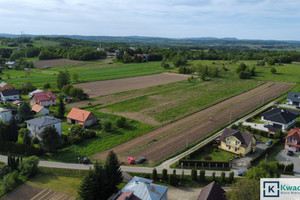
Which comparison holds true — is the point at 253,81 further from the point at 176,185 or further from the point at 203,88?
the point at 176,185

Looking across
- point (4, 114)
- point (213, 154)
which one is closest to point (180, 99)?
point (213, 154)

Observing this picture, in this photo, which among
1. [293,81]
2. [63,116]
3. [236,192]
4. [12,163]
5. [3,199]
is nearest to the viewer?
[236,192]

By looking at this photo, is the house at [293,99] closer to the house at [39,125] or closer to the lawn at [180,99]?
the lawn at [180,99]

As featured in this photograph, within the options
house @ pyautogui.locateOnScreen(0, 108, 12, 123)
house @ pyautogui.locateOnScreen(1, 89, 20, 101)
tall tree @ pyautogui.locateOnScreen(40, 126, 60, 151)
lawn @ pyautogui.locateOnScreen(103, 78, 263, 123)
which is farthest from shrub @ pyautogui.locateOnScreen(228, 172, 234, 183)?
house @ pyautogui.locateOnScreen(1, 89, 20, 101)

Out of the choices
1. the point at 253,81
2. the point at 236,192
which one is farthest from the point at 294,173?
the point at 253,81

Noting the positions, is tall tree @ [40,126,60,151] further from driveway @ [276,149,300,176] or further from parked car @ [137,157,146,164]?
driveway @ [276,149,300,176]

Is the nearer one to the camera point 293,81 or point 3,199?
point 3,199

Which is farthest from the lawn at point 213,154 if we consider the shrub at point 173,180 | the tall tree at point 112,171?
the tall tree at point 112,171
